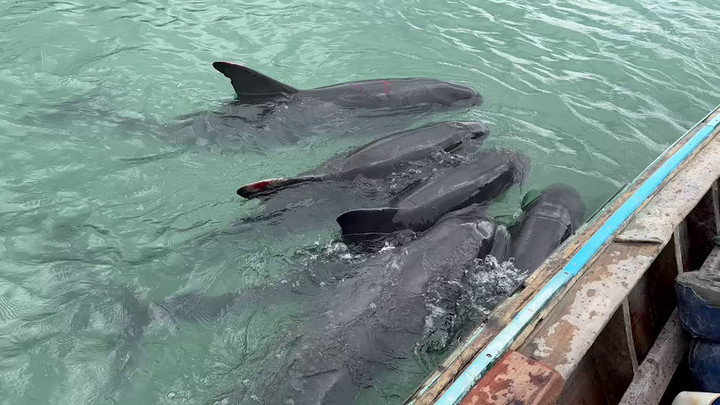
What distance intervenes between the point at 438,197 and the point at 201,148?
3117 millimetres

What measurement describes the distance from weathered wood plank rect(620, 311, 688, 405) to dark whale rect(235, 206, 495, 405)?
5.56 ft

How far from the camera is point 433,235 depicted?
5.54m

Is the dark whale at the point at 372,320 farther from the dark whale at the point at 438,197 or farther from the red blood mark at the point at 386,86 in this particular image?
the red blood mark at the point at 386,86

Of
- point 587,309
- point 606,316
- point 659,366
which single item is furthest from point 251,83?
point 659,366

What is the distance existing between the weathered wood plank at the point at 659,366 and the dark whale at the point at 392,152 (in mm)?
Result: 3678

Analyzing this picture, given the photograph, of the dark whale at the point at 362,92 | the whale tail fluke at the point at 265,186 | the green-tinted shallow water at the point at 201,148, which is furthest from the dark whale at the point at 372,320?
the dark whale at the point at 362,92

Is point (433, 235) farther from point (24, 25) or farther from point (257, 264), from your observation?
point (24, 25)

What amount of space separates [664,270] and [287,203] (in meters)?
3.75

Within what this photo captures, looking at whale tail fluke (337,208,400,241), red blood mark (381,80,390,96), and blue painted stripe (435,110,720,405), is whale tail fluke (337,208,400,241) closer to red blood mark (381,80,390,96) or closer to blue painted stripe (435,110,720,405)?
blue painted stripe (435,110,720,405)

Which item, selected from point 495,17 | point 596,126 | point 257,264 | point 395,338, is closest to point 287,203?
point 257,264

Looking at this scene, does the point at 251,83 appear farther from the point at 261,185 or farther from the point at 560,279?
the point at 560,279

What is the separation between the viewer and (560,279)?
3.57m

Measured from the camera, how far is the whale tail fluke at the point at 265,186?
575 centimetres

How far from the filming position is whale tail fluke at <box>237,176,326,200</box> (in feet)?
18.9
